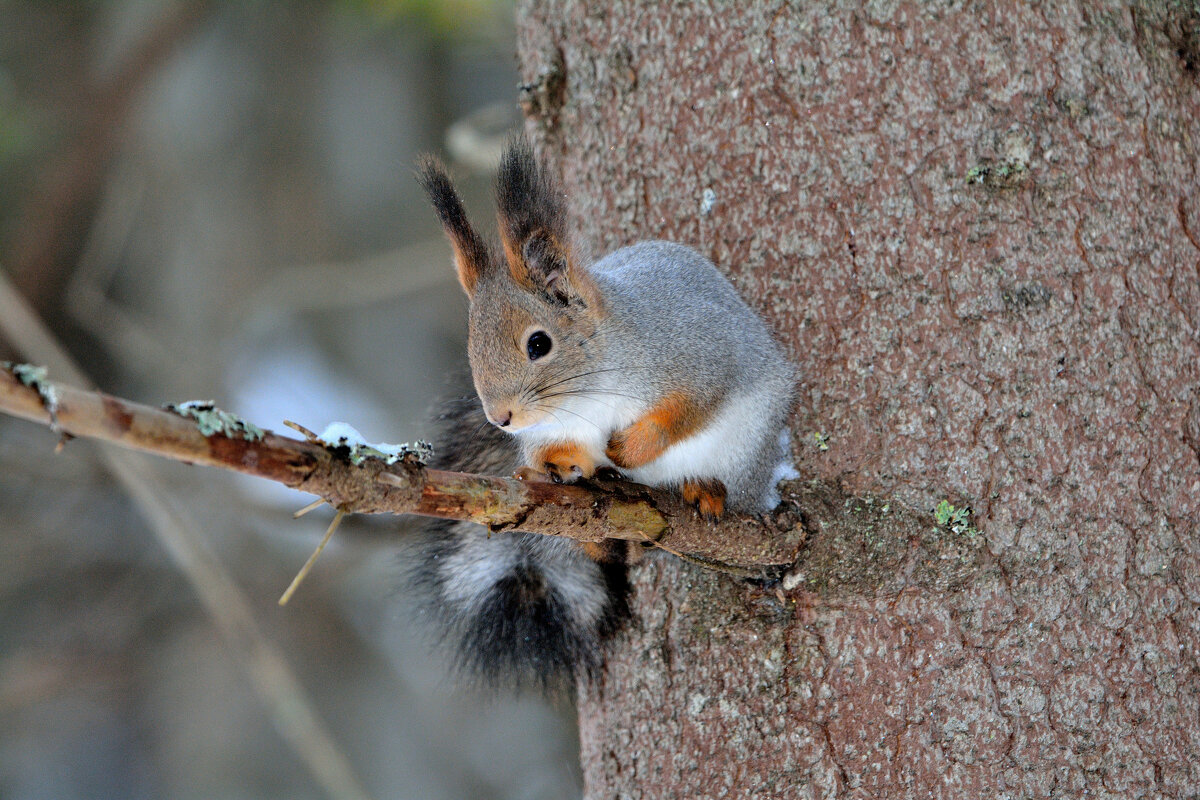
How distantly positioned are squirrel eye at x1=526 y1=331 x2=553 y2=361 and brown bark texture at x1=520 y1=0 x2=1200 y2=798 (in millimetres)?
266

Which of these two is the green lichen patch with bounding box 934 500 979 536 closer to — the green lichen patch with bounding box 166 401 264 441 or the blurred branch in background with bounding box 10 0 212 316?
the green lichen patch with bounding box 166 401 264 441

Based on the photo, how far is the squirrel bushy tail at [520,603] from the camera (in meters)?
1.34

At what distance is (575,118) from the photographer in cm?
152

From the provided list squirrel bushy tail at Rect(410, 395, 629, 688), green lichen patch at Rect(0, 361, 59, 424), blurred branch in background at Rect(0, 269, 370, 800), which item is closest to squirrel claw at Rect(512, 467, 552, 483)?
squirrel bushy tail at Rect(410, 395, 629, 688)

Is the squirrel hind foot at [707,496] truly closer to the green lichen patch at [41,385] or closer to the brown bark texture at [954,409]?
the brown bark texture at [954,409]

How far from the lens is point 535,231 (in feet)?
4.25

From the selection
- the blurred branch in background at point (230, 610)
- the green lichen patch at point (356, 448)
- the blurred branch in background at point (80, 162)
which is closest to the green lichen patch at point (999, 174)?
the green lichen patch at point (356, 448)

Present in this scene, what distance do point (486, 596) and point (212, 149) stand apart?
2923 mm

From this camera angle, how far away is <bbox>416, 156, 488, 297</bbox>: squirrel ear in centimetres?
121

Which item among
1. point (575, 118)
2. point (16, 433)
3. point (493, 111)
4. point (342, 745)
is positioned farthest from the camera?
point (342, 745)

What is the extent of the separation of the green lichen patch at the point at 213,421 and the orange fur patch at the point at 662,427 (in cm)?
63

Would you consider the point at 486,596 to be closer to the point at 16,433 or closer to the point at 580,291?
the point at 580,291

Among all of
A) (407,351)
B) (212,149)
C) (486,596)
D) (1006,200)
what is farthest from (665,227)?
(212,149)

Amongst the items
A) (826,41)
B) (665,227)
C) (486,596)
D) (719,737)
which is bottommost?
(719,737)
